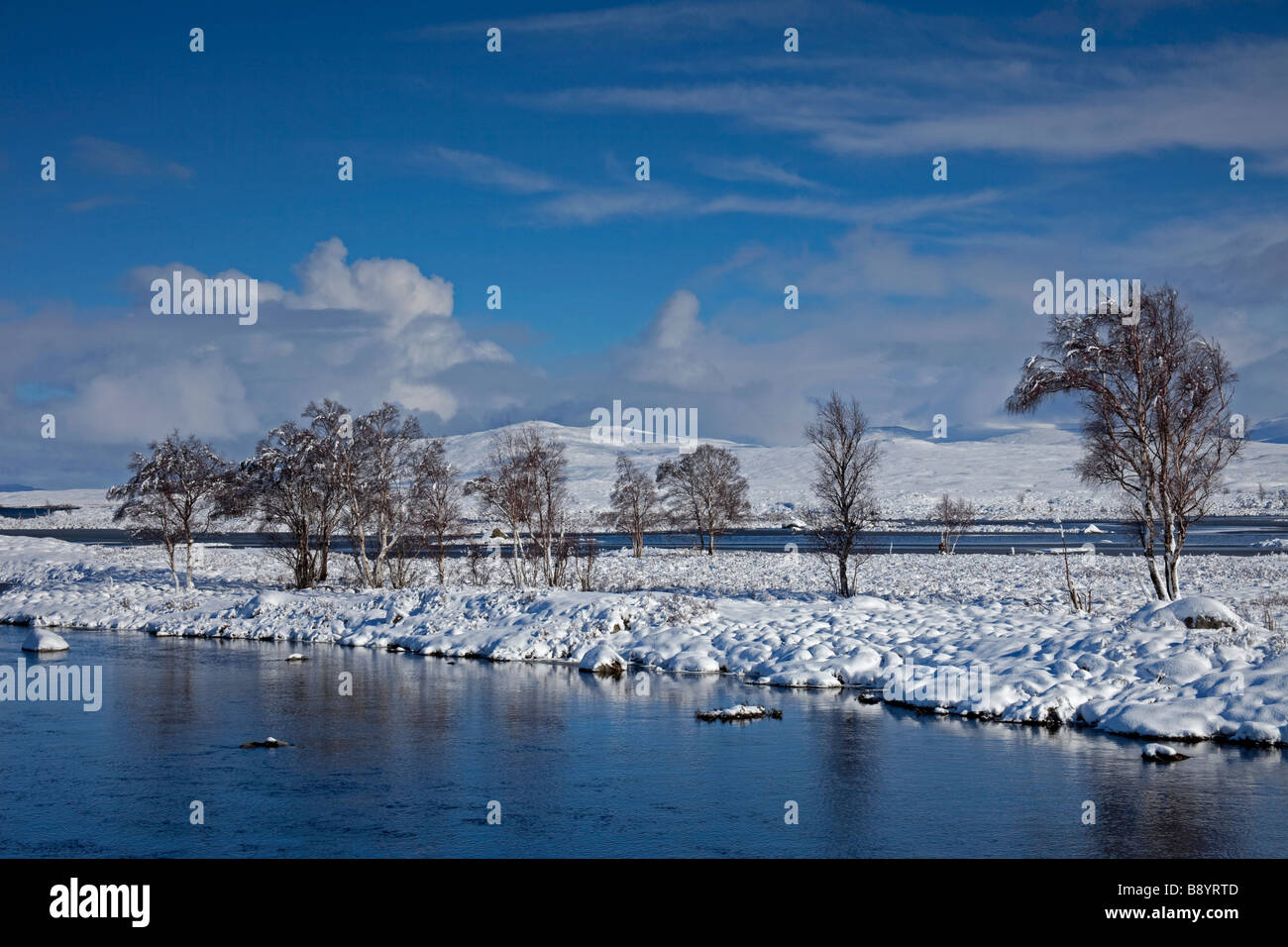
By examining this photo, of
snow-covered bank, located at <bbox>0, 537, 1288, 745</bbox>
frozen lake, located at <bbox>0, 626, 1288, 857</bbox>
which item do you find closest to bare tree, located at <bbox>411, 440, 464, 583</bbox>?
snow-covered bank, located at <bbox>0, 537, 1288, 745</bbox>

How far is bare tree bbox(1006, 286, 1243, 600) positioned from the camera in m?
29.6

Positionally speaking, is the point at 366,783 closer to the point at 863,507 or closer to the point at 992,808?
the point at 992,808

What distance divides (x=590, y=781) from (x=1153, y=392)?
2168 cm

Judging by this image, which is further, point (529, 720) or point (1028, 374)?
point (1028, 374)

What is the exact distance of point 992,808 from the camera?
1464 centimetres

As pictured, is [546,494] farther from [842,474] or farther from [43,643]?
[43,643]

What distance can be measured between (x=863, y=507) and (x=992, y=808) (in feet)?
81.0

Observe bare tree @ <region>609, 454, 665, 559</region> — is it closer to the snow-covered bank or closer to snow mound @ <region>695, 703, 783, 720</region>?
the snow-covered bank

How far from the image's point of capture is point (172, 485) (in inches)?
1988

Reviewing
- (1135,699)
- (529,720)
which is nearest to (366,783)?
→ (529,720)

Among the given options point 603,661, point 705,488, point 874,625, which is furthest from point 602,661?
point 705,488

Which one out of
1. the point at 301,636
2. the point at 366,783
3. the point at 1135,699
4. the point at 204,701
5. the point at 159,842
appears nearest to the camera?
the point at 159,842

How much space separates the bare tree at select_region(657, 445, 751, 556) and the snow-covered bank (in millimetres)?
22947
